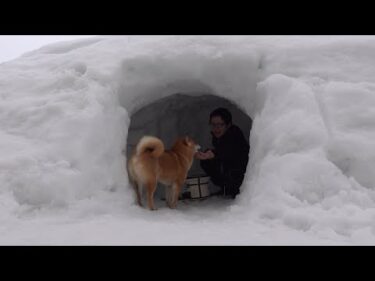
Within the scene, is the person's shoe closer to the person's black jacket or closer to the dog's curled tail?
the person's black jacket

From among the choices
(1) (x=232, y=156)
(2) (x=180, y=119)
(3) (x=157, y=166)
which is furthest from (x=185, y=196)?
(2) (x=180, y=119)

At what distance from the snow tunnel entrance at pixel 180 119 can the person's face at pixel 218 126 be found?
116 centimetres

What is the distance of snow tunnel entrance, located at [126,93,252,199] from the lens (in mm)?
5758

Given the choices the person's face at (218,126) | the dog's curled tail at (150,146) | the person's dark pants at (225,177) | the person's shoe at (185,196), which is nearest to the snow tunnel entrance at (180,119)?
the person's shoe at (185,196)

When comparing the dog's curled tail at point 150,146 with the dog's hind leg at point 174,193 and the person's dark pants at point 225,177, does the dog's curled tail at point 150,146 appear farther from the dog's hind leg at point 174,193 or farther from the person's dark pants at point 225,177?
the person's dark pants at point 225,177

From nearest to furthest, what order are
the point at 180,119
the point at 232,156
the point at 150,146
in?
the point at 150,146, the point at 232,156, the point at 180,119

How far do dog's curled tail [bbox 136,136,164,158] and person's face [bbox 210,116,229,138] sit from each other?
1438 mm

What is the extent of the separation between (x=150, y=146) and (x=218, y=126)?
5.09 ft

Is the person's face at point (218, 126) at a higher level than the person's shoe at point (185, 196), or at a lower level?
higher

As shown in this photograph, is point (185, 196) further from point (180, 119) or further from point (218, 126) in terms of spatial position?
point (180, 119)

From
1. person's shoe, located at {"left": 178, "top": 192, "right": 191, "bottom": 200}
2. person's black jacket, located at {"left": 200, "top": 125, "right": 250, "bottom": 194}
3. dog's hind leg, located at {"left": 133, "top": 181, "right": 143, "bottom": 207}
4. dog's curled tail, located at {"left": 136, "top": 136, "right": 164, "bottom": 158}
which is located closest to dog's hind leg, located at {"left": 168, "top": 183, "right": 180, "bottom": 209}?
dog's hind leg, located at {"left": 133, "top": 181, "right": 143, "bottom": 207}

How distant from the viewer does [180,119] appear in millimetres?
6441

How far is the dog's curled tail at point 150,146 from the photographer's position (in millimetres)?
3305

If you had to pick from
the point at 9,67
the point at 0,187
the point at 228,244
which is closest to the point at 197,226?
the point at 228,244
